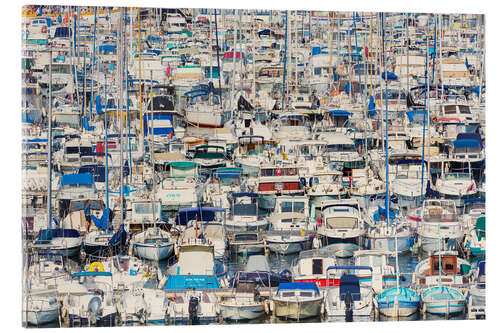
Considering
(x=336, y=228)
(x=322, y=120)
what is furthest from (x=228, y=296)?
(x=322, y=120)

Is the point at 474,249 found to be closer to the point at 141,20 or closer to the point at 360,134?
the point at 360,134

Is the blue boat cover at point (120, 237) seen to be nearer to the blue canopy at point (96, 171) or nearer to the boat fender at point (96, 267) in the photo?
the boat fender at point (96, 267)

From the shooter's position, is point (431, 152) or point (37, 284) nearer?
point (37, 284)

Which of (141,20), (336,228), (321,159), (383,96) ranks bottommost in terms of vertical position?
(336,228)

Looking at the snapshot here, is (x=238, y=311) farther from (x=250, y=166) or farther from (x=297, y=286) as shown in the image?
(x=250, y=166)

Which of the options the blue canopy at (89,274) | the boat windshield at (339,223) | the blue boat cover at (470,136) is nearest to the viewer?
the blue canopy at (89,274)

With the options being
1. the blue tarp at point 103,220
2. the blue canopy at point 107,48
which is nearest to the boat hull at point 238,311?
the blue tarp at point 103,220
